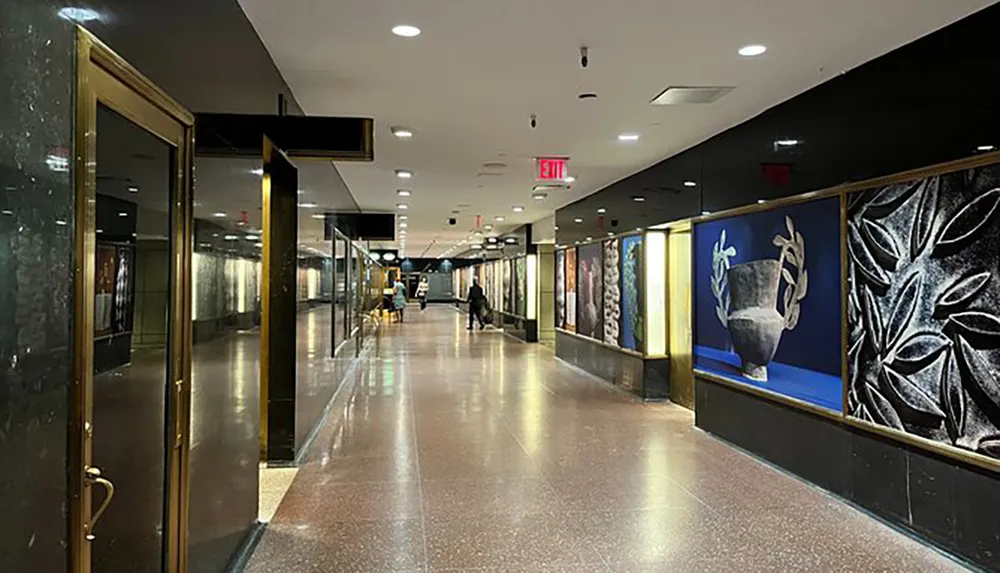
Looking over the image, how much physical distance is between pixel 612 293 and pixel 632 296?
0.92m

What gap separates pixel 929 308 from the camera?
4273 millimetres

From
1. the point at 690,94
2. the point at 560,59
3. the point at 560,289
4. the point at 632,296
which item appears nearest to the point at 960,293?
the point at 690,94

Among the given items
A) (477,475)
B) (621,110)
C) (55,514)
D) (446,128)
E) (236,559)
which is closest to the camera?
(55,514)

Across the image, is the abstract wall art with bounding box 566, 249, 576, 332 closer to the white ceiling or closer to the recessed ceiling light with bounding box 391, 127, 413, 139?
the white ceiling

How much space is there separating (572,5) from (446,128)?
318 cm

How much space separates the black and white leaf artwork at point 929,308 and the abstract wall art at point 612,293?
5.59 metres

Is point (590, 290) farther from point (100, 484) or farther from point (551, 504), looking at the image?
point (100, 484)

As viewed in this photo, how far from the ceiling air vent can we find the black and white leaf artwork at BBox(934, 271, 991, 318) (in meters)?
2.31

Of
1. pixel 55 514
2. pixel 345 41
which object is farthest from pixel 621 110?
pixel 55 514

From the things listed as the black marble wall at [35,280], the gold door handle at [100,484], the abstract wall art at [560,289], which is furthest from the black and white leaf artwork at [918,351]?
the abstract wall art at [560,289]

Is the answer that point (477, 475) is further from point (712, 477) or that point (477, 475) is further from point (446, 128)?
point (446, 128)

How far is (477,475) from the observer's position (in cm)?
565

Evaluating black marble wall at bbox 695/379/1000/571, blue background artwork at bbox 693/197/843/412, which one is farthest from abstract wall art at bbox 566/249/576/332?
black marble wall at bbox 695/379/1000/571

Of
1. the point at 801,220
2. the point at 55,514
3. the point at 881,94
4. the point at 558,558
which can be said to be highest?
the point at 881,94
